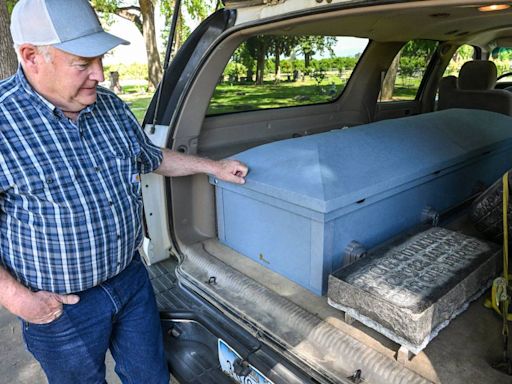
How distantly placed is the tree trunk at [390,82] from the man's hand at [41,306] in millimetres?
3488

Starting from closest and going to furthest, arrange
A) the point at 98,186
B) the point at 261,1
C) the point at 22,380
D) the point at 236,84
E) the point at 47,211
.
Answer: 1. the point at 47,211
2. the point at 98,186
3. the point at 261,1
4. the point at 22,380
5. the point at 236,84

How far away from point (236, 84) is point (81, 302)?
1.71m

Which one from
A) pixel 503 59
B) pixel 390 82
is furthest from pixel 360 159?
pixel 503 59

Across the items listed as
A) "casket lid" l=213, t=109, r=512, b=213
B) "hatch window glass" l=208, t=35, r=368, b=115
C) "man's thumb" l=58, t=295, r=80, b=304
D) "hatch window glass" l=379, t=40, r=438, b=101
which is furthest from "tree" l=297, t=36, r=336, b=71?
"man's thumb" l=58, t=295, r=80, b=304

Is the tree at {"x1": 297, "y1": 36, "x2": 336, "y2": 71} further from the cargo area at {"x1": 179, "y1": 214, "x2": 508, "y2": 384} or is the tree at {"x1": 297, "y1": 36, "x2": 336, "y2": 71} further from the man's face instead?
the man's face

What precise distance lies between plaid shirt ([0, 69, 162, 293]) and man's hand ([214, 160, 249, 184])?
1.60 feet

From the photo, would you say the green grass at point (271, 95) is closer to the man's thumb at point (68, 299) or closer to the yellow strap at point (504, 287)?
the man's thumb at point (68, 299)

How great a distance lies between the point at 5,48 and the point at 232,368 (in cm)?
401

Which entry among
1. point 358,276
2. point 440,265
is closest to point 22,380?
point 358,276

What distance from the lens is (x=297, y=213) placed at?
1690 millimetres

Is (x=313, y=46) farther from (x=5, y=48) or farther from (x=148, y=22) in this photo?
(x=148, y=22)

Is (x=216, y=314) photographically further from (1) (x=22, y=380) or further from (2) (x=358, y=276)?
(1) (x=22, y=380)

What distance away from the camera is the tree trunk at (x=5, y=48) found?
3971 millimetres

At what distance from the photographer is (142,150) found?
1.72 metres
